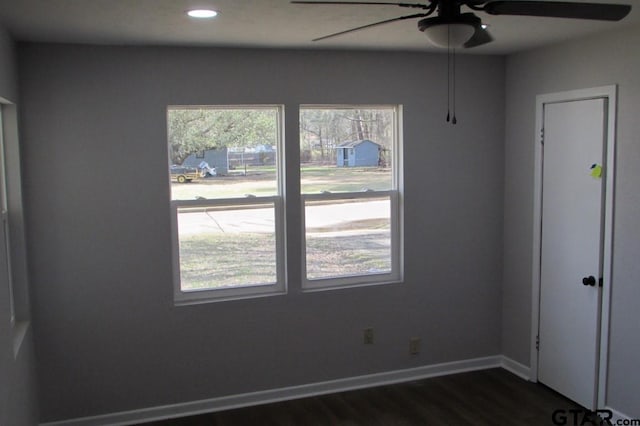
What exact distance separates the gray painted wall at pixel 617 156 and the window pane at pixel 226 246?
1.94 m

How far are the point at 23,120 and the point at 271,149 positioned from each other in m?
1.61

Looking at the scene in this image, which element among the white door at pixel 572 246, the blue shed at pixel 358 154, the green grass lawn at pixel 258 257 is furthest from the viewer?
the blue shed at pixel 358 154

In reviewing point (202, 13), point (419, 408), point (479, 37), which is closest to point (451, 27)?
point (479, 37)

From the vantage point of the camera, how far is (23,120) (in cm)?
371

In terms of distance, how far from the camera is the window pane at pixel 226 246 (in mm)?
4227

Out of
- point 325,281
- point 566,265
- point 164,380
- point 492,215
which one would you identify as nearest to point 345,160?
point 325,281

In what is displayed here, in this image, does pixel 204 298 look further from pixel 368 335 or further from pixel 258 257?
pixel 368 335

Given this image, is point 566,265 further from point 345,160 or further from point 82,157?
point 82,157

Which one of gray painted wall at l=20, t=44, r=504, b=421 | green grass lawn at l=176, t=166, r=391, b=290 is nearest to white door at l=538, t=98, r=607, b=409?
gray painted wall at l=20, t=44, r=504, b=421

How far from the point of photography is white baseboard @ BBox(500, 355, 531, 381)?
4691 mm

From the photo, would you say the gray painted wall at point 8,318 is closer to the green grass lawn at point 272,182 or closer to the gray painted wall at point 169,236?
the gray painted wall at point 169,236

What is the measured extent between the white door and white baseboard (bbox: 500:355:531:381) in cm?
14

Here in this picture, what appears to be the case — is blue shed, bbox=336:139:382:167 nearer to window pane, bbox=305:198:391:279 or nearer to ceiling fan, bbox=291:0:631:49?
window pane, bbox=305:198:391:279

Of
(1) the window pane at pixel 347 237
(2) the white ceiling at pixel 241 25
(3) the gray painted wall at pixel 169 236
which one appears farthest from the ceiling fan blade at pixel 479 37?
(1) the window pane at pixel 347 237
